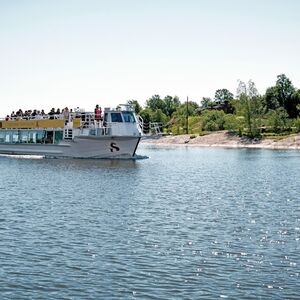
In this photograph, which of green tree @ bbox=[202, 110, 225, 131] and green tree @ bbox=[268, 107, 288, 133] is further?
green tree @ bbox=[202, 110, 225, 131]

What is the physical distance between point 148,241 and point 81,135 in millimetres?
46909

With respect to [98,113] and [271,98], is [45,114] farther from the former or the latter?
[271,98]

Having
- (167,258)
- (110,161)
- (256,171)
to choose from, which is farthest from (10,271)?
(110,161)

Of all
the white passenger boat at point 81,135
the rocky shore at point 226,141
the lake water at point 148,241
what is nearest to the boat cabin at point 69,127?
the white passenger boat at point 81,135

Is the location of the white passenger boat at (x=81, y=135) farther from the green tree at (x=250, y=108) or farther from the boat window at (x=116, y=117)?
the green tree at (x=250, y=108)

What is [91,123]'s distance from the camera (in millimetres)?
67875

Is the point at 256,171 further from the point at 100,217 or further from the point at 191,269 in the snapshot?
the point at 191,269

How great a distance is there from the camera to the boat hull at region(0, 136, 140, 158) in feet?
217

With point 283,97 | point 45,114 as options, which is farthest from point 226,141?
point 45,114

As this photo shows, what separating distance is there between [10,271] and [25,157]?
187 feet

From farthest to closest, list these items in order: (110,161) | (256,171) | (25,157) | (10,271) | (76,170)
Answer: (25,157) < (110,161) < (256,171) < (76,170) < (10,271)

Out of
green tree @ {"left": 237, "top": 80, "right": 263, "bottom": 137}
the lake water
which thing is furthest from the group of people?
green tree @ {"left": 237, "top": 80, "right": 263, "bottom": 137}

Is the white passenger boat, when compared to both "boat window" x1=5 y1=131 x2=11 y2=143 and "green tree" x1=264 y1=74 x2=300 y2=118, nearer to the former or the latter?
"boat window" x1=5 y1=131 x2=11 y2=143

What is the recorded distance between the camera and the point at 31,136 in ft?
248
